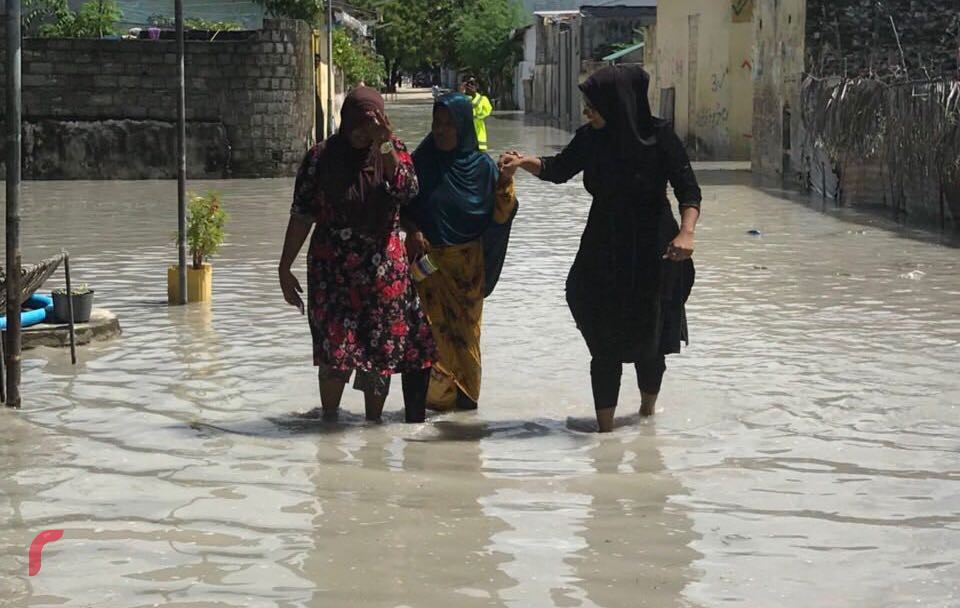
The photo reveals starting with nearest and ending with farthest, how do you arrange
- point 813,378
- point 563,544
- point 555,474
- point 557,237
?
point 563,544, point 555,474, point 813,378, point 557,237

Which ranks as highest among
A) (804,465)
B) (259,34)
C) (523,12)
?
(523,12)

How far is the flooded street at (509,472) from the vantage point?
4340mm

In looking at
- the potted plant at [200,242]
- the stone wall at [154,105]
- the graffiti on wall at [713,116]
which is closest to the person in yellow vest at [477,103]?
the stone wall at [154,105]

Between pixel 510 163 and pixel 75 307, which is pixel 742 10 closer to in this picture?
pixel 75 307

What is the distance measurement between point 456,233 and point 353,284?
60cm

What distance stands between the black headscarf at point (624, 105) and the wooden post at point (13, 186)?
7.59 ft

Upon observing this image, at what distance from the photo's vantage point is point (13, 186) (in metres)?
6.24

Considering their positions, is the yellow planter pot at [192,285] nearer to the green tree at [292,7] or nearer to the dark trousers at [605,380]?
the dark trousers at [605,380]

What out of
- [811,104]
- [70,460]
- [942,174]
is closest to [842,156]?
[811,104]

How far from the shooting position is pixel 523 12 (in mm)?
81062

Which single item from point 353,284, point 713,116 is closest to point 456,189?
point 353,284

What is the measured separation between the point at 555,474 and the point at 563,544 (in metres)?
0.99

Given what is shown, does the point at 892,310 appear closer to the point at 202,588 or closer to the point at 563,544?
the point at 563,544

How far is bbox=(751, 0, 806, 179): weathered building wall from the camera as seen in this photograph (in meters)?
22.2
